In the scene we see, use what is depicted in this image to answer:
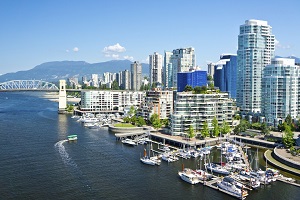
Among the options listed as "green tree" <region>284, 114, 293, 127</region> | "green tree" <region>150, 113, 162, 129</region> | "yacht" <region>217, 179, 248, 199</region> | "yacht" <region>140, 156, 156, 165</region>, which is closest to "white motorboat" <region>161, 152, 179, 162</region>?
"yacht" <region>140, 156, 156, 165</region>

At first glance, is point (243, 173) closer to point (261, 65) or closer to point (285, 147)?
point (285, 147)

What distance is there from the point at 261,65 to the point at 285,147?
1213 inches

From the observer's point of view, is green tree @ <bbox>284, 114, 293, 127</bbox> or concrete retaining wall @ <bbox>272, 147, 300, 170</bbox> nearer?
concrete retaining wall @ <bbox>272, 147, 300, 170</bbox>

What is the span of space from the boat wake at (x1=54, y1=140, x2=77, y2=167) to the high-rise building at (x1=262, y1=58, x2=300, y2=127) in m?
37.3

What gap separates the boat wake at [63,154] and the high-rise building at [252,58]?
135 ft

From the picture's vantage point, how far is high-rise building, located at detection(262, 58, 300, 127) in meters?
61.4

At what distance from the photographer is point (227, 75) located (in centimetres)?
10012

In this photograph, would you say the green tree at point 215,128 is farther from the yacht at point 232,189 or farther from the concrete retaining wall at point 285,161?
the yacht at point 232,189

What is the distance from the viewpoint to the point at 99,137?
202 ft

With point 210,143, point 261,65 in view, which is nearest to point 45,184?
point 210,143

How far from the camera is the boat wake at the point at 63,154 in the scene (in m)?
42.4

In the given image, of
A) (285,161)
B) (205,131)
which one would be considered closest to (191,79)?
(205,131)

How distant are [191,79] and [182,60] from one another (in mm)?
35916

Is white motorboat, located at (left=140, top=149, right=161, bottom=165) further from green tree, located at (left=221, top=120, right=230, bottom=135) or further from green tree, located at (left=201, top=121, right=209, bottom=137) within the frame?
green tree, located at (left=221, top=120, right=230, bottom=135)
